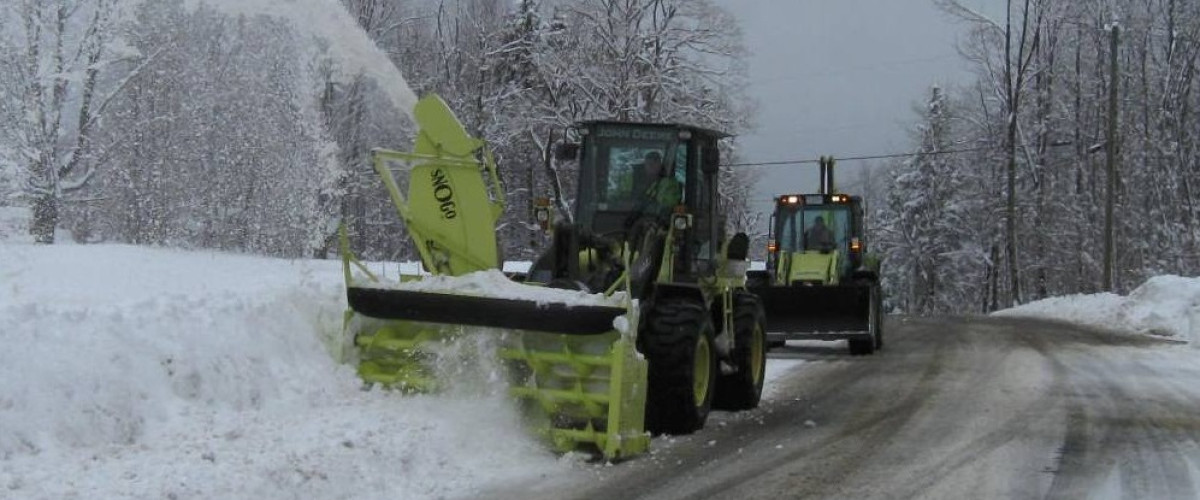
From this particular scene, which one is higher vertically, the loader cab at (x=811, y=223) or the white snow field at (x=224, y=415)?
the loader cab at (x=811, y=223)

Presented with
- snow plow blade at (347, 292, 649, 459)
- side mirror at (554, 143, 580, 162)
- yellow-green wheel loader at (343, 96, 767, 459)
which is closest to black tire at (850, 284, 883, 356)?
yellow-green wheel loader at (343, 96, 767, 459)

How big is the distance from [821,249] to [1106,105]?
92.1 ft

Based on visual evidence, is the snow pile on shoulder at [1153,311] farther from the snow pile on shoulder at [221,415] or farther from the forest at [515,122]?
the snow pile on shoulder at [221,415]

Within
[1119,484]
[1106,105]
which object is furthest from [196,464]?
[1106,105]

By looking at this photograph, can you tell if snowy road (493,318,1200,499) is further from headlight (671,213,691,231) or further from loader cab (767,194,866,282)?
loader cab (767,194,866,282)

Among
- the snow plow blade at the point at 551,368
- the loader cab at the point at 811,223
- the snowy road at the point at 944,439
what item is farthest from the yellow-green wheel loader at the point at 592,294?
the loader cab at the point at 811,223

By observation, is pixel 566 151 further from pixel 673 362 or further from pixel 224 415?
pixel 224 415

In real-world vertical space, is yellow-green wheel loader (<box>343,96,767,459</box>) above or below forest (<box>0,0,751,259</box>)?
below

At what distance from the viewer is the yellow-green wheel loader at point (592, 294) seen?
7.75 m

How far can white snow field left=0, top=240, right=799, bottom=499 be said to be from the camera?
19.7 ft

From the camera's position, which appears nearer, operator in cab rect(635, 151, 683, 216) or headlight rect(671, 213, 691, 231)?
headlight rect(671, 213, 691, 231)

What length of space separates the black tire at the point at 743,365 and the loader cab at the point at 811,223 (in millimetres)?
8059

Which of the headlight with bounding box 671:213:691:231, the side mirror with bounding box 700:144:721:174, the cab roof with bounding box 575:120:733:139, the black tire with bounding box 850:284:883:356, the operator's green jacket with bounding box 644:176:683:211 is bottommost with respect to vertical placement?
the black tire with bounding box 850:284:883:356

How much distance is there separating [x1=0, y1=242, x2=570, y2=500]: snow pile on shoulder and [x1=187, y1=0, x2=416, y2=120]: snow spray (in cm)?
197
